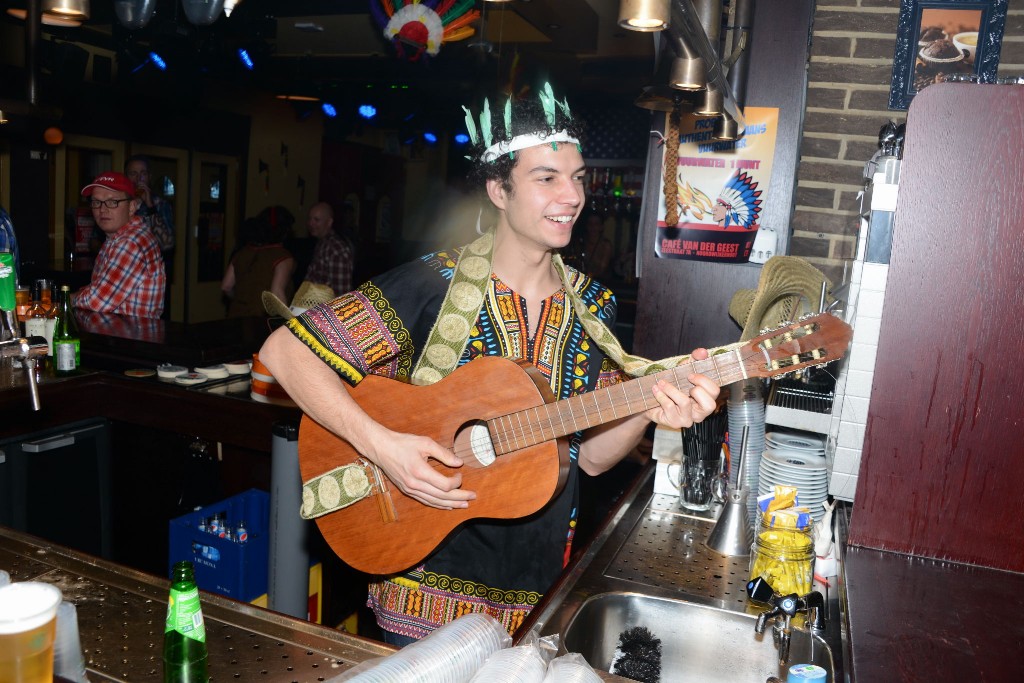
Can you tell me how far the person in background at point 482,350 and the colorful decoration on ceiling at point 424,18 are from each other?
4209mm

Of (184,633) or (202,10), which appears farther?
(202,10)

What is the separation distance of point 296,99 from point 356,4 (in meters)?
4.02

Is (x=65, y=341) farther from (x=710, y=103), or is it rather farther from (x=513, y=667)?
(x=513, y=667)

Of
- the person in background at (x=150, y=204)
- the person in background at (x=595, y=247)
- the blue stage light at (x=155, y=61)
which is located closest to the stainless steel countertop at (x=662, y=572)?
the person in background at (x=150, y=204)

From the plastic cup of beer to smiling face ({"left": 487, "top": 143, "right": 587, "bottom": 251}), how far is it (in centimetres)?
136

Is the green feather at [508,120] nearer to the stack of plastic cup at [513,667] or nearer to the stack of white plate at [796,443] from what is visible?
the stack of white plate at [796,443]

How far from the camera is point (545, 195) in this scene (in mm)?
2008

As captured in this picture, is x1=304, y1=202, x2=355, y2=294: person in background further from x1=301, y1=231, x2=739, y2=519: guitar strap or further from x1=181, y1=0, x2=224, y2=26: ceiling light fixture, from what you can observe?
x1=301, y1=231, x2=739, y2=519: guitar strap

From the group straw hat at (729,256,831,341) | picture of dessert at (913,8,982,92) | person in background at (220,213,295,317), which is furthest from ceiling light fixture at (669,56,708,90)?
person in background at (220,213,295,317)

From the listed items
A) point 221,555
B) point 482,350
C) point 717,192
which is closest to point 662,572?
point 482,350

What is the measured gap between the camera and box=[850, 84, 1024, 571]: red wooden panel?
5.32ft

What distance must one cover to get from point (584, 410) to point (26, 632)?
1.24m

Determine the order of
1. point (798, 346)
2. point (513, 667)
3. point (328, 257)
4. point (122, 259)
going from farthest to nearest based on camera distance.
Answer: point (328, 257) < point (122, 259) < point (798, 346) < point (513, 667)

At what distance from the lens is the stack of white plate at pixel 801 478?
2.21m
